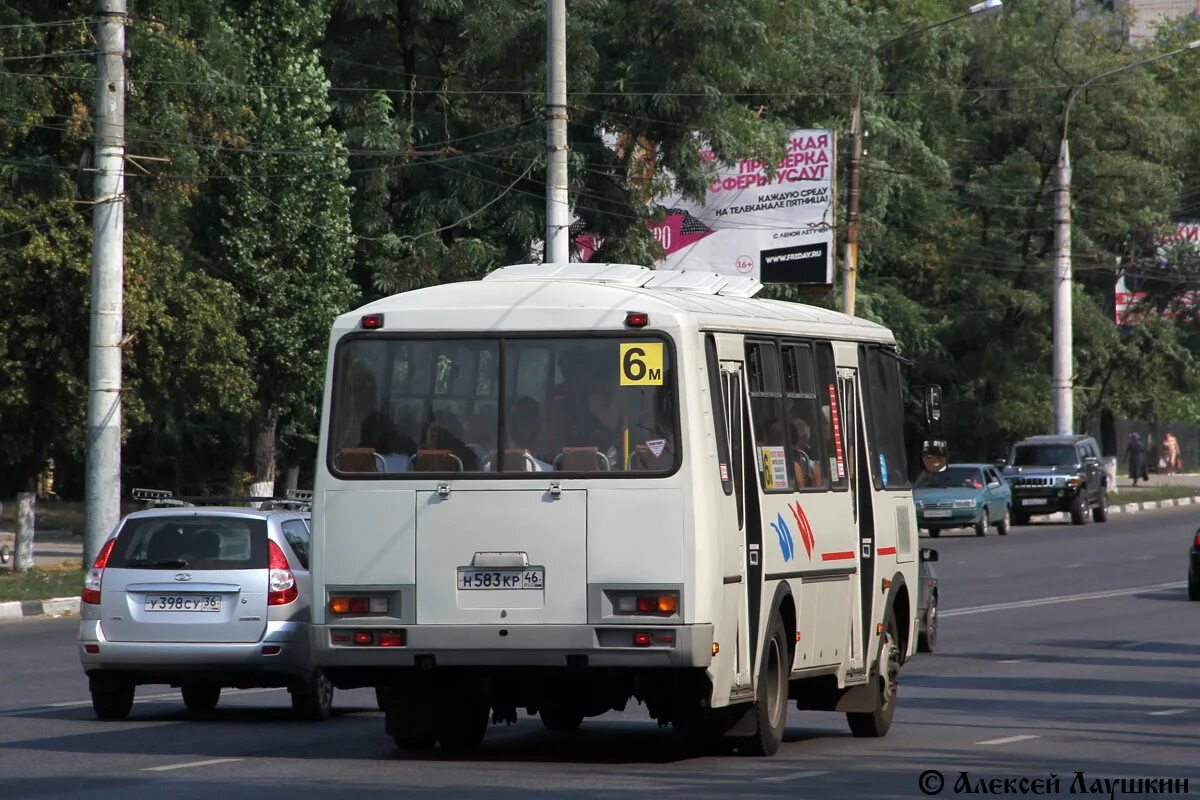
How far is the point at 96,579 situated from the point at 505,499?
4.37m

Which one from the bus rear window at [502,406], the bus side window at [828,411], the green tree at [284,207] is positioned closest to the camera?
the bus rear window at [502,406]

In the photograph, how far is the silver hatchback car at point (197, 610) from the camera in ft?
47.7

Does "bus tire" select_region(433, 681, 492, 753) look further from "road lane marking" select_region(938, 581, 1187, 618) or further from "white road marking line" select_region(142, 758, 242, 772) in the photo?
"road lane marking" select_region(938, 581, 1187, 618)

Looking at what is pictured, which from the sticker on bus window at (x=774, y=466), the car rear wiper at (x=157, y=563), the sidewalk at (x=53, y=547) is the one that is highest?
the sticker on bus window at (x=774, y=466)

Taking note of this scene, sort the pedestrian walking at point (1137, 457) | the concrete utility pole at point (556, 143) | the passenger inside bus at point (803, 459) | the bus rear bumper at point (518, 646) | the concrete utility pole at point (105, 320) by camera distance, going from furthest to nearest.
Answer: the pedestrian walking at point (1137, 457), the concrete utility pole at point (556, 143), the concrete utility pole at point (105, 320), the passenger inside bus at point (803, 459), the bus rear bumper at point (518, 646)

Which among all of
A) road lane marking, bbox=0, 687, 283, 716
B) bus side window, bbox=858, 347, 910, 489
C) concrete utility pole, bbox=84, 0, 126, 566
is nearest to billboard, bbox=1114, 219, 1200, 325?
concrete utility pole, bbox=84, 0, 126, 566

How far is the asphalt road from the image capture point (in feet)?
36.6

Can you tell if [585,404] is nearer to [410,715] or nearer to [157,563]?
[410,715]

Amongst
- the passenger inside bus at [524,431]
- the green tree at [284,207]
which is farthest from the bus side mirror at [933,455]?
the green tree at [284,207]

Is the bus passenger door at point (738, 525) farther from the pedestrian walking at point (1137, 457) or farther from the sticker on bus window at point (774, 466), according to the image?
the pedestrian walking at point (1137, 457)

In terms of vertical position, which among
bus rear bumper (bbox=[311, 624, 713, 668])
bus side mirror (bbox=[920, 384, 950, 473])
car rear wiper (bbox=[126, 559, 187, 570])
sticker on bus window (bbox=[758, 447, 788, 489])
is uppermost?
bus side mirror (bbox=[920, 384, 950, 473])

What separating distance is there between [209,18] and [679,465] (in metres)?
25.2

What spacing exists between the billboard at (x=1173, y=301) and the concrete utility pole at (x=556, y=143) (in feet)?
127

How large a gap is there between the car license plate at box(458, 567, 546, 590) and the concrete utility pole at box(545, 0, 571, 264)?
50.5 ft
